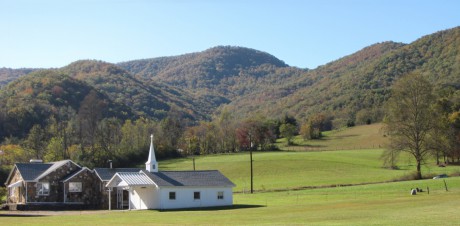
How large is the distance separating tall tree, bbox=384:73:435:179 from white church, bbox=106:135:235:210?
2466cm

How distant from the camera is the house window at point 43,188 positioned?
2296 inches

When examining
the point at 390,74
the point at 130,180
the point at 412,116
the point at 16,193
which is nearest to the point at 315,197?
the point at 130,180

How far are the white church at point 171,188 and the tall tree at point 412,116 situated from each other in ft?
80.9

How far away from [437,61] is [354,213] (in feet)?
476

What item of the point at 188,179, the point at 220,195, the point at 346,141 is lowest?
the point at 220,195

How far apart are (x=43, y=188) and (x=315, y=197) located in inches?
1014

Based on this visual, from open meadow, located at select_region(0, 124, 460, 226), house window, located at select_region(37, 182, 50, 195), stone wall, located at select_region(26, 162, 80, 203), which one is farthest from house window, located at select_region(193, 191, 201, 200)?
house window, located at select_region(37, 182, 50, 195)

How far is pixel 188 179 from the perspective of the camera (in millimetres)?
54188

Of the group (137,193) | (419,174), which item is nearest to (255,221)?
(137,193)

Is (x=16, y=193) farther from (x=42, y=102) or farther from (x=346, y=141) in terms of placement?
(x=346, y=141)

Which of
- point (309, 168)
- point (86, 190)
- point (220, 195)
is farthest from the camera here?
point (309, 168)

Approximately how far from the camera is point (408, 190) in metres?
57.7

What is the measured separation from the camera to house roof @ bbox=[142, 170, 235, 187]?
52750 mm

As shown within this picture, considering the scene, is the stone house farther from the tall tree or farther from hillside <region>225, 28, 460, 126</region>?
hillside <region>225, 28, 460, 126</region>
